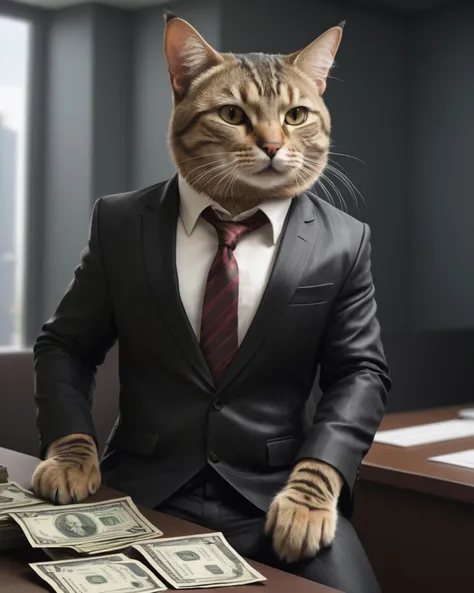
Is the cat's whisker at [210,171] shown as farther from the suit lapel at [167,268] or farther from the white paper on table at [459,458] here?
the white paper on table at [459,458]

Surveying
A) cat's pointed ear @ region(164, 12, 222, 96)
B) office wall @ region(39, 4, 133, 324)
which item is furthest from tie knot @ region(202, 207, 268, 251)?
office wall @ region(39, 4, 133, 324)

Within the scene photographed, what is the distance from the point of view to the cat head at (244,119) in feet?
4.64

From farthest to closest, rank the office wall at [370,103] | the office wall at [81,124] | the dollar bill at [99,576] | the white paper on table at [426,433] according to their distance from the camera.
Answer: the office wall at [81,124]
the office wall at [370,103]
the white paper on table at [426,433]
the dollar bill at [99,576]

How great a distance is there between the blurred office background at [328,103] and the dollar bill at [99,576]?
2.64 meters

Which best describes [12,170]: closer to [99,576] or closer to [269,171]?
[269,171]

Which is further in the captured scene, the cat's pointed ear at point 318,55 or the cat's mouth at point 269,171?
the cat's pointed ear at point 318,55

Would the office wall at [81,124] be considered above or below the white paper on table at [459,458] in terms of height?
above

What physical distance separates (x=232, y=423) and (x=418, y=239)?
8.66 ft

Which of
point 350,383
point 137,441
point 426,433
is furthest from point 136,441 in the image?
point 426,433

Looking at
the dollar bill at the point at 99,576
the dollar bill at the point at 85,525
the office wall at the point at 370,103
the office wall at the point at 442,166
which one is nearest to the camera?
the dollar bill at the point at 99,576

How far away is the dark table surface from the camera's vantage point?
1963mm

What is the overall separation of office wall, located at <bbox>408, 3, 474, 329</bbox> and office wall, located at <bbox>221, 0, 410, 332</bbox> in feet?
0.20

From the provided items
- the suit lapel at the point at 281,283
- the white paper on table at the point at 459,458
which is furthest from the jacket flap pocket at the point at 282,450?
the white paper on table at the point at 459,458

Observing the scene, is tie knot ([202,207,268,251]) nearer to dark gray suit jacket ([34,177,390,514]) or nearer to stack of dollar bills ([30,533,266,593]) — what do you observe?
dark gray suit jacket ([34,177,390,514])
